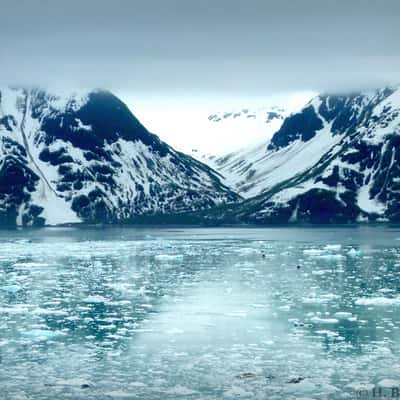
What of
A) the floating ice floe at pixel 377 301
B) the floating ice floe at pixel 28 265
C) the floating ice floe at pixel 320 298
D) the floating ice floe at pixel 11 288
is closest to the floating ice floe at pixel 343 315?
the floating ice floe at pixel 377 301

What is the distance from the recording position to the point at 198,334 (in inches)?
2024

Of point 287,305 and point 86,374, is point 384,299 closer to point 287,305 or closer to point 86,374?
point 287,305

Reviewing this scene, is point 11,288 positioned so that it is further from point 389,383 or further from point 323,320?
point 389,383

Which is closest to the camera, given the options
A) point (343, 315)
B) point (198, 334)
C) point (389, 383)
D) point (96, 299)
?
point (389, 383)

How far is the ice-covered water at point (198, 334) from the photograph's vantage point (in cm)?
3812

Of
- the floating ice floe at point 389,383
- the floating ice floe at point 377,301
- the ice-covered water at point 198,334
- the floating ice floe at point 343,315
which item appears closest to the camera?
the floating ice floe at point 389,383

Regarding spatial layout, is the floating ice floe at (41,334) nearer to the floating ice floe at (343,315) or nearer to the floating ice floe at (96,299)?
the floating ice floe at (96,299)

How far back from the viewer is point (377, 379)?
38750 mm

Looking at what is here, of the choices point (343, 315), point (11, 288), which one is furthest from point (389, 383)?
point (11, 288)

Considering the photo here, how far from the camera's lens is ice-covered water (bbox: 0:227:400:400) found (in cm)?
3812

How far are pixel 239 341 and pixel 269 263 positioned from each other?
194ft

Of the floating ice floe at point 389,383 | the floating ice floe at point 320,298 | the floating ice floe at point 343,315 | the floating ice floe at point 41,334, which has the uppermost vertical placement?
the floating ice floe at point 320,298

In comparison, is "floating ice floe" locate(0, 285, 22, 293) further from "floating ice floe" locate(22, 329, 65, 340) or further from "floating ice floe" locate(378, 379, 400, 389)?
"floating ice floe" locate(378, 379, 400, 389)

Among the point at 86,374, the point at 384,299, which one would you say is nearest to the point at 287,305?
the point at 384,299
